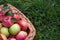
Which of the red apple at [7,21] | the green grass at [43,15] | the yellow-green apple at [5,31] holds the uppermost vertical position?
the red apple at [7,21]

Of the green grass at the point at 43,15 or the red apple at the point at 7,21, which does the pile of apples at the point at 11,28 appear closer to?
the red apple at the point at 7,21

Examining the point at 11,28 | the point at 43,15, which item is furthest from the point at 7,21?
the point at 43,15

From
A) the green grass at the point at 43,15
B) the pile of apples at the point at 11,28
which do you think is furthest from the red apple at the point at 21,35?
the green grass at the point at 43,15

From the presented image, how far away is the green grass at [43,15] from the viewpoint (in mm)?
3234

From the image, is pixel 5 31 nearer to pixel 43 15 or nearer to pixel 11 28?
pixel 11 28

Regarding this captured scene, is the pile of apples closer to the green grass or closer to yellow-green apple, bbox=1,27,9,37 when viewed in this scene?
yellow-green apple, bbox=1,27,9,37

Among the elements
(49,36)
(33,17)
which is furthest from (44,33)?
(33,17)

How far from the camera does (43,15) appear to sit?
11.2 ft

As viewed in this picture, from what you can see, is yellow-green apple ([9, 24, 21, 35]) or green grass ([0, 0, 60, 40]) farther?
green grass ([0, 0, 60, 40])

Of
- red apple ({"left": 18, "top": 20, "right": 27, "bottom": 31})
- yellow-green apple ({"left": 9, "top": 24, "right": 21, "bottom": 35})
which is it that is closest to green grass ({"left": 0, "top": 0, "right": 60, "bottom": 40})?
red apple ({"left": 18, "top": 20, "right": 27, "bottom": 31})

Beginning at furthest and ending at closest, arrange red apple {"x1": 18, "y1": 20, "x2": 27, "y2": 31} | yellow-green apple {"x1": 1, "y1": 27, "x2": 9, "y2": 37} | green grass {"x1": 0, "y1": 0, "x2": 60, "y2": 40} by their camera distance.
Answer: green grass {"x1": 0, "y1": 0, "x2": 60, "y2": 40} → red apple {"x1": 18, "y1": 20, "x2": 27, "y2": 31} → yellow-green apple {"x1": 1, "y1": 27, "x2": 9, "y2": 37}

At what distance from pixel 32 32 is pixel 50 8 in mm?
946

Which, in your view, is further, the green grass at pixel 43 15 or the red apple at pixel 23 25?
the green grass at pixel 43 15

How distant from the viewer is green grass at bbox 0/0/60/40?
3.23m
